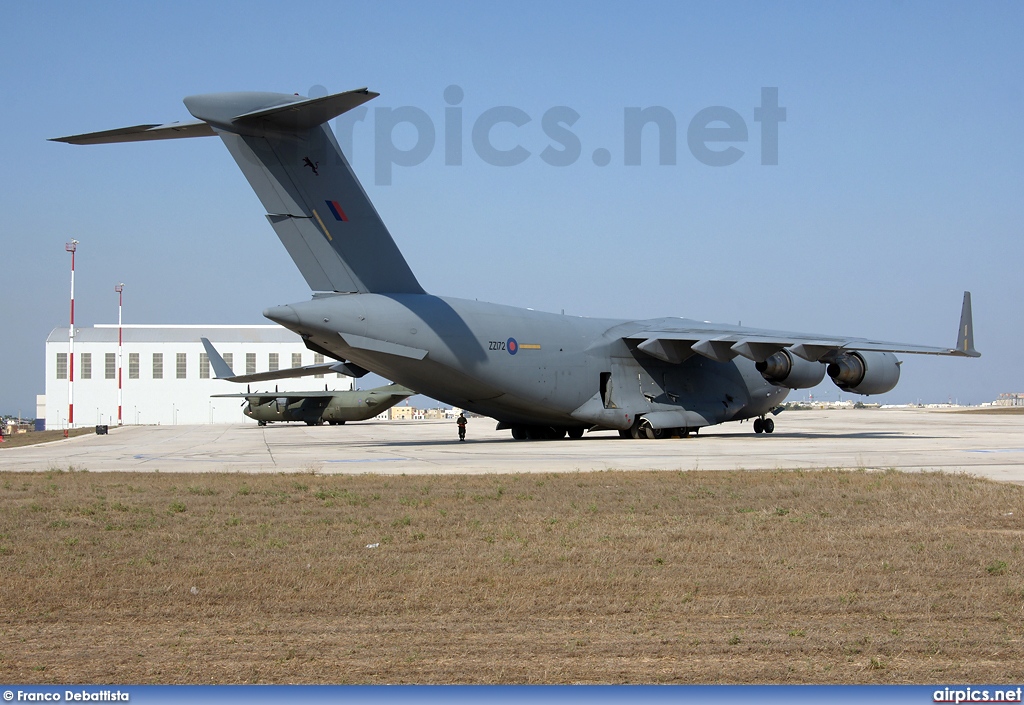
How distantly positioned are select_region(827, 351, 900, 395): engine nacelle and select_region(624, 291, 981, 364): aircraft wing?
377 millimetres

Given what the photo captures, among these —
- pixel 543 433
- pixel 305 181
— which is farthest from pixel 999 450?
pixel 305 181

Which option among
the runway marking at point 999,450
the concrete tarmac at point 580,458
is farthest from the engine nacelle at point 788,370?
the runway marking at point 999,450

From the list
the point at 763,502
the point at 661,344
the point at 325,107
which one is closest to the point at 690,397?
the point at 661,344

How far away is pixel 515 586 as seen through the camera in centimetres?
660

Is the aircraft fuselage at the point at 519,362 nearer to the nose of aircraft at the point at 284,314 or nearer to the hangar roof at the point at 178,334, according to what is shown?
the nose of aircraft at the point at 284,314

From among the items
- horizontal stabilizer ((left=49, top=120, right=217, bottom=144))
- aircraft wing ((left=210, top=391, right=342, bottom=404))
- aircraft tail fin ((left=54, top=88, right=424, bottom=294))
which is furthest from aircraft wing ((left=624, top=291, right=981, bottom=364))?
aircraft wing ((left=210, top=391, right=342, bottom=404))

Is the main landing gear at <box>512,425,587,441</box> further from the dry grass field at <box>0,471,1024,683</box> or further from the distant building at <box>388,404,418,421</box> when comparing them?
the distant building at <box>388,404,418,421</box>

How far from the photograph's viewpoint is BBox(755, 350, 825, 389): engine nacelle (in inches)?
990

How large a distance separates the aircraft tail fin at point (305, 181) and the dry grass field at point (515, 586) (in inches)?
339

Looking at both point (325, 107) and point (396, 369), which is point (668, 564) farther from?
point (396, 369)

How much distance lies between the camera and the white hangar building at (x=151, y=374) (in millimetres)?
65062

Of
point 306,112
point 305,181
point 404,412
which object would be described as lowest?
point 404,412

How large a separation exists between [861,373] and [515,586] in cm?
2071

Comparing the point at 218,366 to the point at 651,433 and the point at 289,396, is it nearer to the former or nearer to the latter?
the point at 289,396
